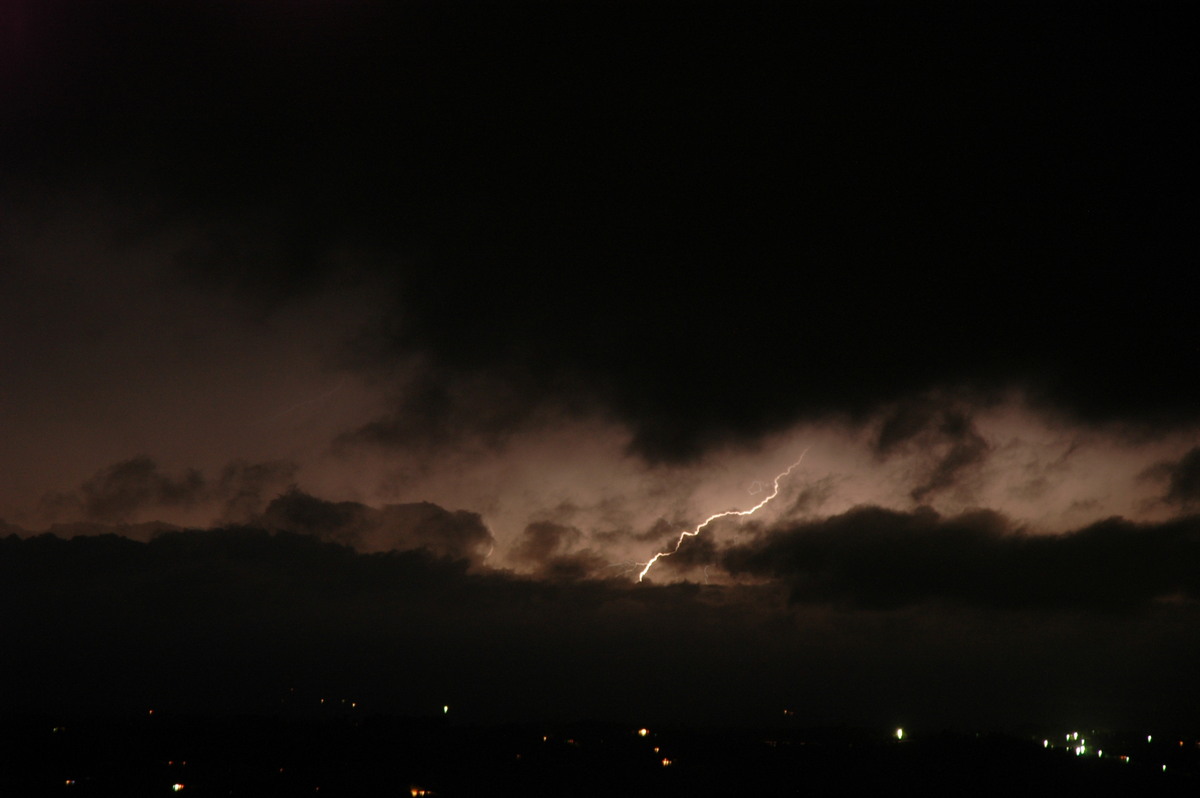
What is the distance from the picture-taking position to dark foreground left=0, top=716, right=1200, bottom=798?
5291 centimetres

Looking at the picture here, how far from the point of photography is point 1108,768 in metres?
69.4

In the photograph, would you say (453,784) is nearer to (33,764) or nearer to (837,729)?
(33,764)

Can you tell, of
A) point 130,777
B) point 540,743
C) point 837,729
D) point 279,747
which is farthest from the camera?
point 837,729

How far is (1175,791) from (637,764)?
35687 mm

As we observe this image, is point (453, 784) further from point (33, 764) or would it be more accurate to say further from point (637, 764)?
point (33, 764)

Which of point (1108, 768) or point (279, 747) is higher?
point (279, 747)

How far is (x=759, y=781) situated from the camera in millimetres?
59344

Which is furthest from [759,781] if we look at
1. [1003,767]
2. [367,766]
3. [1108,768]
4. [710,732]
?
[710,732]

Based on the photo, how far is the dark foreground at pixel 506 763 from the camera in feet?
174

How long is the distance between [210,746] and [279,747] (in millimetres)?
5484

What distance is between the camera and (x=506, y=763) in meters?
64.4

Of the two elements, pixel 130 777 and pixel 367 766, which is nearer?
pixel 130 777

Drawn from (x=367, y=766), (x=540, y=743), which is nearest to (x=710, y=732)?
(x=540, y=743)

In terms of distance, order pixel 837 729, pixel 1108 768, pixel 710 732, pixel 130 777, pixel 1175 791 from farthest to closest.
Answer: pixel 837 729, pixel 710 732, pixel 1108 768, pixel 1175 791, pixel 130 777
